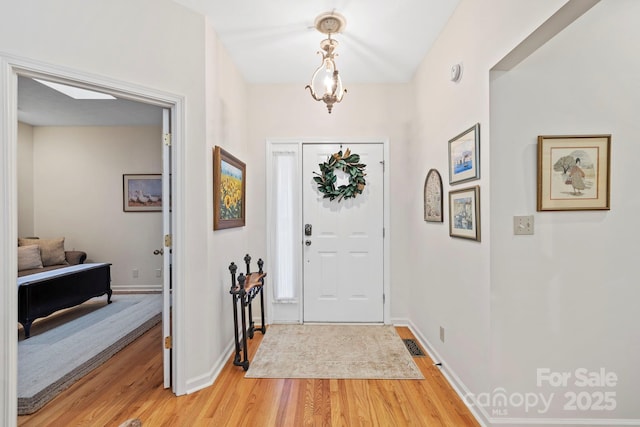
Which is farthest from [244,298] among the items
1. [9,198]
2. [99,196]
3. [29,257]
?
[99,196]

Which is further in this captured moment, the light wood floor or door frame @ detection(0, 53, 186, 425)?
the light wood floor

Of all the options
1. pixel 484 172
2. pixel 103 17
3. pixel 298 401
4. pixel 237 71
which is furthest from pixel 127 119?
pixel 484 172

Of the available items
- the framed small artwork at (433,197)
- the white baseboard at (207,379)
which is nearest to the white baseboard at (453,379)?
the framed small artwork at (433,197)

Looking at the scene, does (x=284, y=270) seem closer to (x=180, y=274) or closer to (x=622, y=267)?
(x=180, y=274)

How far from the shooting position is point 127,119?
4.57m

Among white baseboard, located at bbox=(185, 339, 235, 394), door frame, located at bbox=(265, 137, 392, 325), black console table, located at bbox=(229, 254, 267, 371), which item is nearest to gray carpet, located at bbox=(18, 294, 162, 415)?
white baseboard, located at bbox=(185, 339, 235, 394)

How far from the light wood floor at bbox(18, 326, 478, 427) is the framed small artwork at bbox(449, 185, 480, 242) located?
45.4 inches

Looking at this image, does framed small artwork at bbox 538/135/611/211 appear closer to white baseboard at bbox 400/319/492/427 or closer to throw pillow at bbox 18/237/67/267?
white baseboard at bbox 400/319/492/427

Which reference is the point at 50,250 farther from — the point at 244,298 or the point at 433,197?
the point at 433,197

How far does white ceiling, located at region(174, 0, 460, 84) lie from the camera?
2176 mm

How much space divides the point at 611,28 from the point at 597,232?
1137mm

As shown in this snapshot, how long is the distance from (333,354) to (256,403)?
861 millimetres

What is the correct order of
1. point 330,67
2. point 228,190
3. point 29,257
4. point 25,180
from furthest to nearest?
point 25,180, point 29,257, point 228,190, point 330,67

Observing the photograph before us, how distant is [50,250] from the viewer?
166 inches
